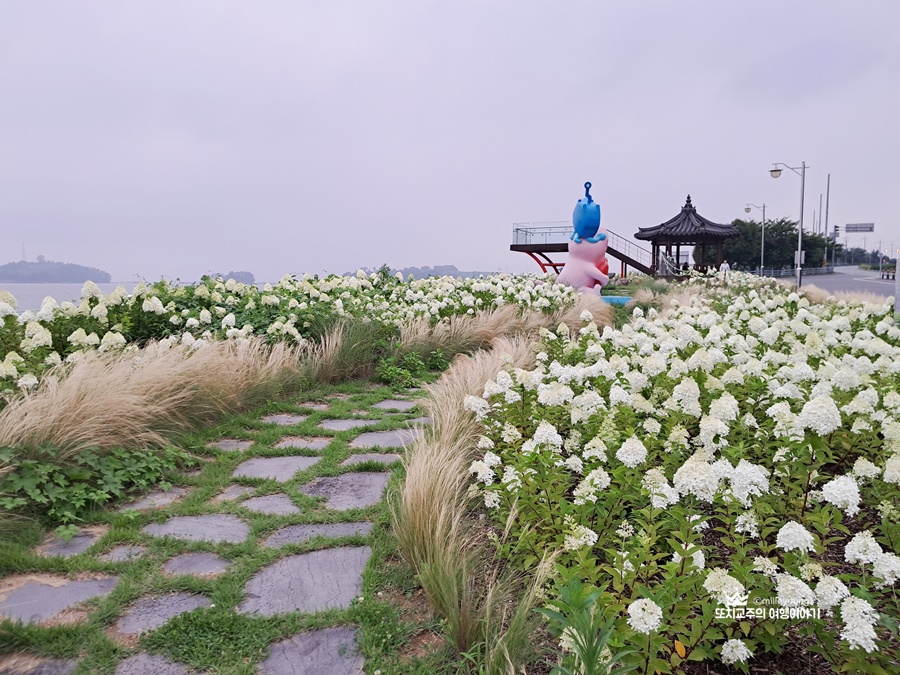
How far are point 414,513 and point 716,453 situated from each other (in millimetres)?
1723

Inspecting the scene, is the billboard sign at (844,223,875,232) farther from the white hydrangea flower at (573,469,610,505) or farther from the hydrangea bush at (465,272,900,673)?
the white hydrangea flower at (573,469,610,505)

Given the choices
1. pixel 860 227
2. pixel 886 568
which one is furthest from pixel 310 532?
pixel 860 227

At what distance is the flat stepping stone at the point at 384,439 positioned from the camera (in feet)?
13.8

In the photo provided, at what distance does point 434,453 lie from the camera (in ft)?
10.8

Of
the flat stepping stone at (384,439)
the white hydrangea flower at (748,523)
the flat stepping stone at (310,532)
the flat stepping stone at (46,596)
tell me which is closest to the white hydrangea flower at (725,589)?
the white hydrangea flower at (748,523)

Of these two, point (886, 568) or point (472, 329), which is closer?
point (886, 568)

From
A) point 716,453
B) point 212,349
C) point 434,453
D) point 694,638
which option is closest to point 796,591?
point 694,638

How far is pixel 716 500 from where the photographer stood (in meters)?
2.19

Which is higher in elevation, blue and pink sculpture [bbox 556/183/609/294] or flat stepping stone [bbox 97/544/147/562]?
blue and pink sculpture [bbox 556/183/609/294]

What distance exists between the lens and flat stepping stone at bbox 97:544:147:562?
255 cm

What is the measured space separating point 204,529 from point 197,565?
371 millimetres

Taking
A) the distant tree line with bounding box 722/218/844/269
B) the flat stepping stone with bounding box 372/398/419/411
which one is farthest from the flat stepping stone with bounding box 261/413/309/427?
the distant tree line with bounding box 722/218/844/269

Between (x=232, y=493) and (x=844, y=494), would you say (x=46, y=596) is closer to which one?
(x=232, y=493)

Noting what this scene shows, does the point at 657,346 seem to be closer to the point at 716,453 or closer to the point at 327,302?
the point at 716,453
